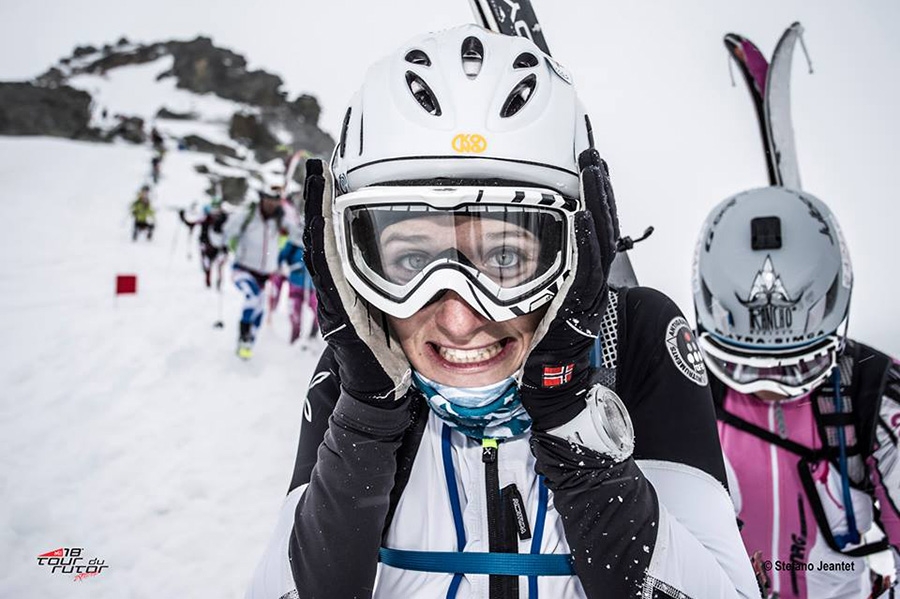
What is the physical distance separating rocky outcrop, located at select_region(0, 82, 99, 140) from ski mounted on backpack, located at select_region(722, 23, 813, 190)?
150 feet

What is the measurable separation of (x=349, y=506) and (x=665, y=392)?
94 cm

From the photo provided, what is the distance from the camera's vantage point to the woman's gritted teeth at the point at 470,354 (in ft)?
4.85

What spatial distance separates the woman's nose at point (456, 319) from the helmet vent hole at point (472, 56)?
72 cm

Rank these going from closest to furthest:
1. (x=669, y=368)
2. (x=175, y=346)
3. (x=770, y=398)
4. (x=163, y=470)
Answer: (x=669, y=368)
(x=770, y=398)
(x=163, y=470)
(x=175, y=346)

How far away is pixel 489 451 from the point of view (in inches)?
60.0

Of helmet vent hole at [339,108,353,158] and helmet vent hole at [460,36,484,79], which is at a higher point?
helmet vent hole at [460,36,484,79]

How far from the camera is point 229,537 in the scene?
11.4ft

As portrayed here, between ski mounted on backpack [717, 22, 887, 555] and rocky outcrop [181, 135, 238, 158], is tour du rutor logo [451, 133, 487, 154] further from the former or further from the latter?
rocky outcrop [181, 135, 238, 158]

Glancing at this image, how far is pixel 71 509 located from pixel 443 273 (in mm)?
3601

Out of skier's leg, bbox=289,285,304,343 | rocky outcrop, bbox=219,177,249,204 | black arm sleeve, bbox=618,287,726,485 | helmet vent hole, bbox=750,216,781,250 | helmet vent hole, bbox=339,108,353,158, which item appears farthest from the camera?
rocky outcrop, bbox=219,177,249,204

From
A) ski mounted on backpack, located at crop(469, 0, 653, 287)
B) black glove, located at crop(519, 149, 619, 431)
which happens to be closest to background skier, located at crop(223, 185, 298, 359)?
ski mounted on backpack, located at crop(469, 0, 653, 287)

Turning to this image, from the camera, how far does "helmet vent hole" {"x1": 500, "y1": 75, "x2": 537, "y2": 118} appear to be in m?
1.67

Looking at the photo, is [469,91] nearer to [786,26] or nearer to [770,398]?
[770,398]

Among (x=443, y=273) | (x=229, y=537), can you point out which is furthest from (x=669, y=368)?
(x=229, y=537)
